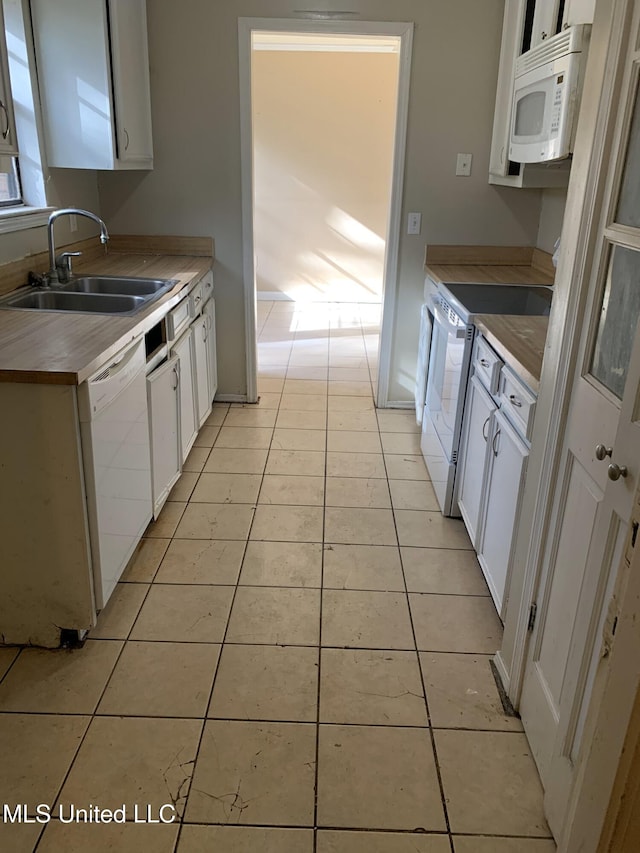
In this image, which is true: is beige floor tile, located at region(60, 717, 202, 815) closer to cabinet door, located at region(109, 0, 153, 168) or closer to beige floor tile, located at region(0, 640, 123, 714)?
beige floor tile, located at region(0, 640, 123, 714)

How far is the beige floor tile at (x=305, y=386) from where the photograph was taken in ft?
14.7

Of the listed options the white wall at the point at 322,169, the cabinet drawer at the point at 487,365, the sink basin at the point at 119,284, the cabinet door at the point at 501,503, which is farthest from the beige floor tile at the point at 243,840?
the white wall at the point at 322,169

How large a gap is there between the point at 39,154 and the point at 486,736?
9.77 ft

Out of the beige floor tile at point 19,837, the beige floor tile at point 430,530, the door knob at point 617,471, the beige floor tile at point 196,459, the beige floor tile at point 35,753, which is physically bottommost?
the beige floor tile at point 19,837

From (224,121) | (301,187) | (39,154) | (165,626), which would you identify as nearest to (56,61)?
(39,154)

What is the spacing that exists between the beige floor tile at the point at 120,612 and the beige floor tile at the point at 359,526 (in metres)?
0.79

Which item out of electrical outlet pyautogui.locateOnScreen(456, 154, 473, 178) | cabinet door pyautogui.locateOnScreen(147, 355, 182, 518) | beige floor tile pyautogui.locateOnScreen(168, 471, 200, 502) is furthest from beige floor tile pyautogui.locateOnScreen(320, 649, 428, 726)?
electrical outlet pyautogui.locateOnScreen(456, 154, 473, 178)

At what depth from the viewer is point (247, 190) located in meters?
3.76

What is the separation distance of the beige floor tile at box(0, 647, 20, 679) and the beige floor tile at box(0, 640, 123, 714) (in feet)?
0.07

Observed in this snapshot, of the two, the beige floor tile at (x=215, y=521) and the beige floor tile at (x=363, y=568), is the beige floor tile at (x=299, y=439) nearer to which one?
the beige floor tile at (x=215, y=521)

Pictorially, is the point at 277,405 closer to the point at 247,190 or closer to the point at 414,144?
the point at 247,190

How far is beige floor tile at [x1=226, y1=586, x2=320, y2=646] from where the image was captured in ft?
7.01

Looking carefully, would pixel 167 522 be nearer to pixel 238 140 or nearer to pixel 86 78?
pixel 86 78

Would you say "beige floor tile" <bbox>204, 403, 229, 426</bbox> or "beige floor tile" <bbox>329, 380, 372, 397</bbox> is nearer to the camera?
"beige floor tile" <bbox>204, 403, 229, 426</bbox>
